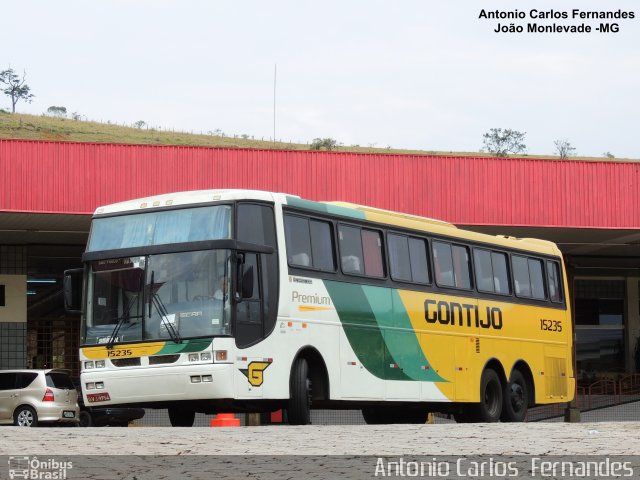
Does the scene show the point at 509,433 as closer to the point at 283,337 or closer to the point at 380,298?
the point at 283,337

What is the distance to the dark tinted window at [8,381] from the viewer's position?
29.3 meters

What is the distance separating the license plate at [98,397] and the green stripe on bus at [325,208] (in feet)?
11.8

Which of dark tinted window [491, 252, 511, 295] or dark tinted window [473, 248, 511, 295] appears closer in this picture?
dark tinted window [473, 248, 511, 295]

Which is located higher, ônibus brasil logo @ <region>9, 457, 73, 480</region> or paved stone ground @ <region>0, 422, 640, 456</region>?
paved stone ground @ <region>0, 422, 640, 456</region>

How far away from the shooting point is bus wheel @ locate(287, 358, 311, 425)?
16.8 meters

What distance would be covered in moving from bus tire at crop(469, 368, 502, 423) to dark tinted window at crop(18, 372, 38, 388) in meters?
11.7

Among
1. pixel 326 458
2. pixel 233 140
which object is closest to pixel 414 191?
pixel 326 458

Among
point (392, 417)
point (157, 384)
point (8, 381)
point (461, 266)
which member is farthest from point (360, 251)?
point (8, 381)

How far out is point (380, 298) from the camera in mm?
19250

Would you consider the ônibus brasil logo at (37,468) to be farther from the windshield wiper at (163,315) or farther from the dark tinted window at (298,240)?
Answer: the dark tinted window at (298,240)

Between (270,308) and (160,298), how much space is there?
4.75ft

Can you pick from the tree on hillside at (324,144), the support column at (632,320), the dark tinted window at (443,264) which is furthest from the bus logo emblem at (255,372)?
the tree on hillside at (324,144)

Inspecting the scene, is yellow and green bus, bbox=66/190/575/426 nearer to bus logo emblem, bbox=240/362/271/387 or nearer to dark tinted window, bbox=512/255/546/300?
bus logo emblem, bbox=240/362/271/387

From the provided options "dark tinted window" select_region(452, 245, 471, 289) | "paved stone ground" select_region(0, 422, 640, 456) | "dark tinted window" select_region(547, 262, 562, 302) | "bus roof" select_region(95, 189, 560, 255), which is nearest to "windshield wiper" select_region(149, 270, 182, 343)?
"bus roof" select_region(95, 189, 560, 255)
